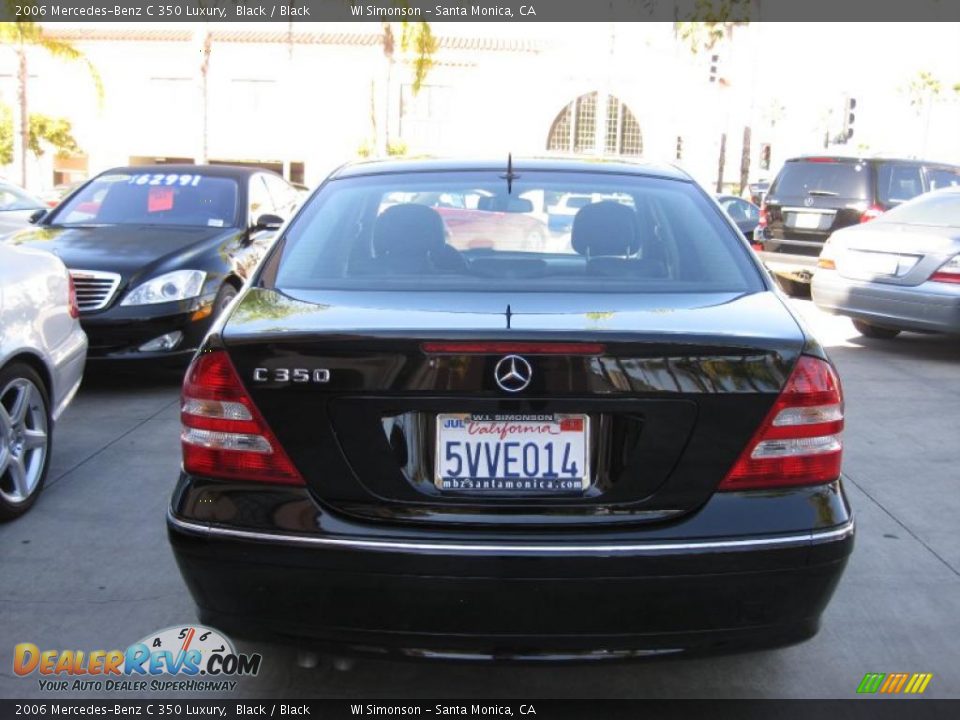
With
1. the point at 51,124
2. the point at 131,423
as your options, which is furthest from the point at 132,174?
the point at 51,124

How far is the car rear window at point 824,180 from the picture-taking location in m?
12.2

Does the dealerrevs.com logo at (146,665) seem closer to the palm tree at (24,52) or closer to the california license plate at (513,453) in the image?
the california license plate at (513,453)

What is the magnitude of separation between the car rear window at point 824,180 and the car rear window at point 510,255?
352 inches

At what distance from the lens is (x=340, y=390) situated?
2.68m

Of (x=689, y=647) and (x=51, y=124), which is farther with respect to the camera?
(x=51, y=124)

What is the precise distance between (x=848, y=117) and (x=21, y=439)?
17.5 metres

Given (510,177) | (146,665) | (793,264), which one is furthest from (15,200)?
(146,665)

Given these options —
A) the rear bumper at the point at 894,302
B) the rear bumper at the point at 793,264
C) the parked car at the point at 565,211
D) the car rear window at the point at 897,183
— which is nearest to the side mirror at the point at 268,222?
the parked car at the point at 565,211

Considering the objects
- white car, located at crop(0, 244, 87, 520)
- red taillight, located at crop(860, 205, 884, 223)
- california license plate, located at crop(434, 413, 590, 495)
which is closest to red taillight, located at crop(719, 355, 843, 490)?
california license plate, located at crop(434, 413, 590, 495)

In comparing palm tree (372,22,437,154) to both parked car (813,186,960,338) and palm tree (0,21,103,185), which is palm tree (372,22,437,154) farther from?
parked car (813,186,960,338)

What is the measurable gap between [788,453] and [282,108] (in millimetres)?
47741

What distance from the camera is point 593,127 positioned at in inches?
1971

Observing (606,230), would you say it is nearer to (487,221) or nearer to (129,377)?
(487,221)

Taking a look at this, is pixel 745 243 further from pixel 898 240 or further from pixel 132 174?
pixel 132 174
